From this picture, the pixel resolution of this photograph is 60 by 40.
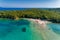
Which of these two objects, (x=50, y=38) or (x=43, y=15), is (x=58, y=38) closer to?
(x=50, y=38)

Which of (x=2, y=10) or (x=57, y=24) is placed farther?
(x=2, y=10)

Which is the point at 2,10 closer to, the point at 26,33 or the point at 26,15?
the point at 26,15

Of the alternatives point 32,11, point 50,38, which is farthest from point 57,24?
point 50,38

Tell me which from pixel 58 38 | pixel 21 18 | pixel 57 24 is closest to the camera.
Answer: pixel 58 38

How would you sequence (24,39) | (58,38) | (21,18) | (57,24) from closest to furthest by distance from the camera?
(24,39)
(58,38)
(57,24)
(21,18)

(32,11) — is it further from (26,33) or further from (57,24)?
(26,33)

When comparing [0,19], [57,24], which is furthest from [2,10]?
[57,24]

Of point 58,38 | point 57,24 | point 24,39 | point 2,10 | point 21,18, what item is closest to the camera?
point 24,39

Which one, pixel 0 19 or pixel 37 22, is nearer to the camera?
pixel 37 22

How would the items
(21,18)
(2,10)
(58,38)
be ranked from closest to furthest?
(58,38) → (21,18) → (2,10)
